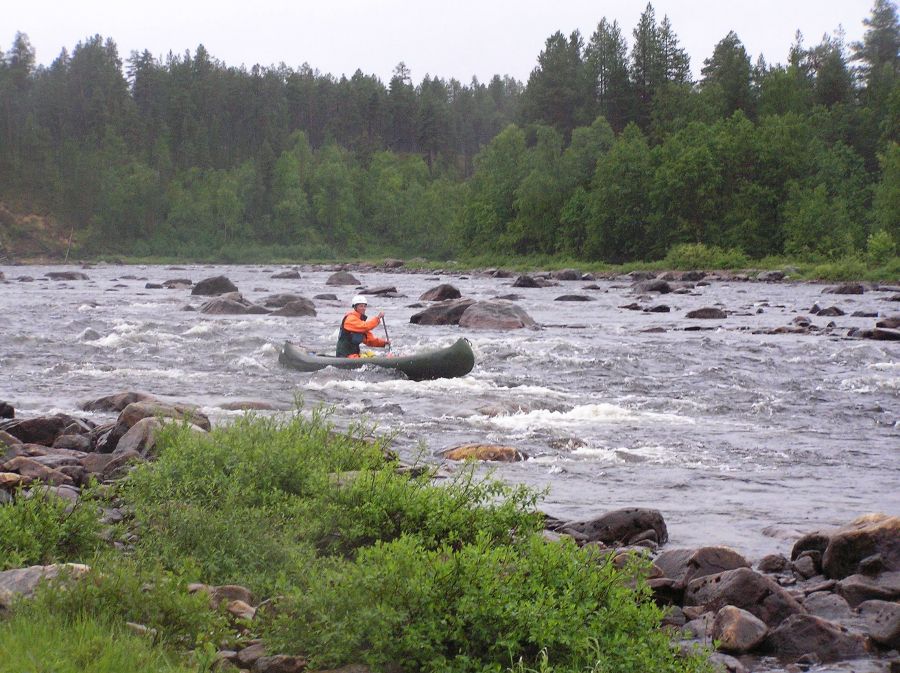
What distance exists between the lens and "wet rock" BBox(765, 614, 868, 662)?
5.71m

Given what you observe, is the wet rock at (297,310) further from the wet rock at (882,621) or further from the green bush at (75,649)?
the green bush at (75,649)

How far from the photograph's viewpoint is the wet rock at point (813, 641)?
571cm

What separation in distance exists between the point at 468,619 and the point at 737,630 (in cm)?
206

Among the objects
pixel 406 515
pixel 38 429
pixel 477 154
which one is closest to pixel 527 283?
pixel 38 429

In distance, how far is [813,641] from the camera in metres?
5.78

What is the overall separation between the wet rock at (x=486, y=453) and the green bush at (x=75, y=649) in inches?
257

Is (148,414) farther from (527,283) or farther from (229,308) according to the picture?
(527,283)

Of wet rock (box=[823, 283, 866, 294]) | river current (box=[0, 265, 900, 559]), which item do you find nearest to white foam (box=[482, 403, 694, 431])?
river current (box=[0, 265, 900, 559])

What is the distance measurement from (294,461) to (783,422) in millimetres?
8311

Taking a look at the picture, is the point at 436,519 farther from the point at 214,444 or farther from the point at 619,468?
the point at 619,468

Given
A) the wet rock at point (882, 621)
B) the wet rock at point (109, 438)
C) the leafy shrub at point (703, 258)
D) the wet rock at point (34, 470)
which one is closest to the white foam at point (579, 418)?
the wet rock at point (109, 438)

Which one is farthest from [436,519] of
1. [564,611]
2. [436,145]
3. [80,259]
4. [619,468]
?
[436,145]

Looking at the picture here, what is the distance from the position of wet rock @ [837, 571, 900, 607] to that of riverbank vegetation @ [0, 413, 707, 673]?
2.15 m

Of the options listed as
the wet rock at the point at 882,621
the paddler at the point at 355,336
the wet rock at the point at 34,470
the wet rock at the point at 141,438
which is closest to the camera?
the wet rock at the point at 882,621
